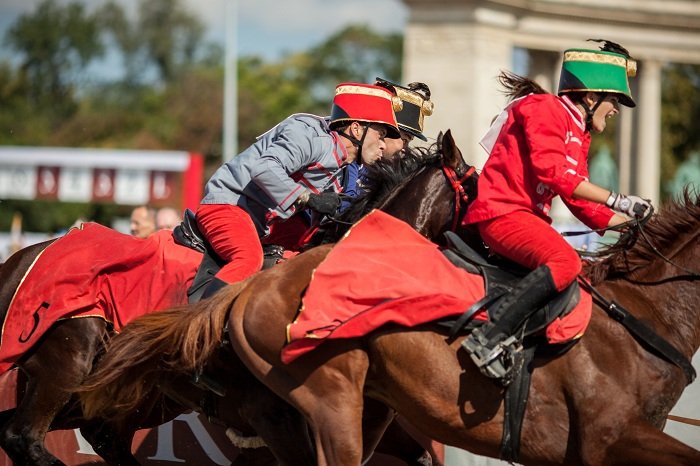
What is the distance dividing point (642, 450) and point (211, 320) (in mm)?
2292

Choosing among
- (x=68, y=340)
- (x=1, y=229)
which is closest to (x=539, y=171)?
(x=68, y=340)

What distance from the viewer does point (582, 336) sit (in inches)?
218

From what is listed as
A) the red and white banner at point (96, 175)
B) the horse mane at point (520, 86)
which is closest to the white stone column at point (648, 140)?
the red and white banner at point (96, 175)

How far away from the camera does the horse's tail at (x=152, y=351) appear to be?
5.94 metres

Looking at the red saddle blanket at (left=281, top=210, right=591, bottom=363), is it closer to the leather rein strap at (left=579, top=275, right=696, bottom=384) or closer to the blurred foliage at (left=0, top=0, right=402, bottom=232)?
the leather rein strap at (left=579, top=275, right=696, bottom=384)

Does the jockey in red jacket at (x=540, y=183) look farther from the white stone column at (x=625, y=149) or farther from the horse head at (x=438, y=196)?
the white stone column at (x=625, y=149)

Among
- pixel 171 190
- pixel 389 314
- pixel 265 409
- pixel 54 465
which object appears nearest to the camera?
pixel 389 314

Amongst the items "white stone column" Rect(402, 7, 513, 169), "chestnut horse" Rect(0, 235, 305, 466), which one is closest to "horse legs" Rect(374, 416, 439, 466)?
"chestnut horse" Rect(0, 235, 305, 466)

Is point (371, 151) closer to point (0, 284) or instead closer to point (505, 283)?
point (505, 283)

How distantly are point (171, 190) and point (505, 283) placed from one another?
23.4 metres

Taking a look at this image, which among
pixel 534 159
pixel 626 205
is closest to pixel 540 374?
pixel 626 205

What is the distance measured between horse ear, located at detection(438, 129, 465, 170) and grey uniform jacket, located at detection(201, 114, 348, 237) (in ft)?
2.55

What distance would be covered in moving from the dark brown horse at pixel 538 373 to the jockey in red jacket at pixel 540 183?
0.26 meters

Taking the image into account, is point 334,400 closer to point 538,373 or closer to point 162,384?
point 538,373
